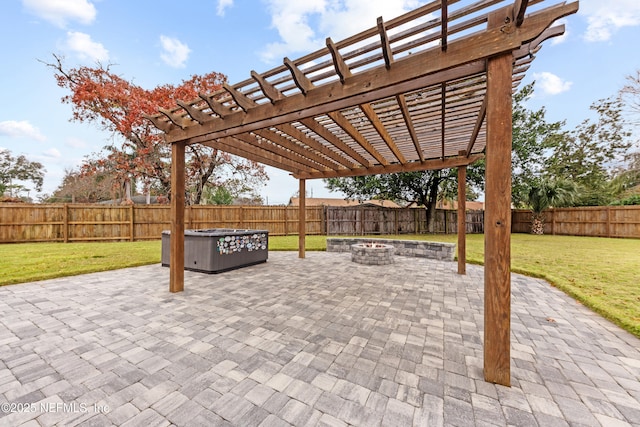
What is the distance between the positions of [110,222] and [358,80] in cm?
1241

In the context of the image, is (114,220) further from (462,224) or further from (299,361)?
(462,224)

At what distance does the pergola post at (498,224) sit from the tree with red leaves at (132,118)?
9544 mm

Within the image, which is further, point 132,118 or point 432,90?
point 132,118

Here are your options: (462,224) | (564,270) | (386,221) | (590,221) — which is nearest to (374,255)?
(462,224)

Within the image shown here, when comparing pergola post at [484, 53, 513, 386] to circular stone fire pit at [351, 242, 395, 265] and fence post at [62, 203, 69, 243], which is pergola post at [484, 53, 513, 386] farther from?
fence post at [62, 203, 69, 243]

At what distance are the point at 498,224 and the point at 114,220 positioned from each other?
524 inches

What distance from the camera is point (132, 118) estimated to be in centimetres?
1023

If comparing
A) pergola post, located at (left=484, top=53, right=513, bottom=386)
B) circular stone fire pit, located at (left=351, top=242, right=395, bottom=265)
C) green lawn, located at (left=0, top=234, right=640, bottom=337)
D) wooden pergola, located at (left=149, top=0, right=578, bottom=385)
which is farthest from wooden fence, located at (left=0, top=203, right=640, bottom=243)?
pergola post, located at (left=484, top=53, right=513, bottom=386)

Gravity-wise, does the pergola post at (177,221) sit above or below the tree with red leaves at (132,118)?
below

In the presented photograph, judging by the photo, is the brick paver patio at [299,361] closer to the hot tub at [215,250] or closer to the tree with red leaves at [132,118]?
the hot tub at [215,250]

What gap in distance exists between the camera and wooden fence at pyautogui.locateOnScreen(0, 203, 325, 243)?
9.33 meters

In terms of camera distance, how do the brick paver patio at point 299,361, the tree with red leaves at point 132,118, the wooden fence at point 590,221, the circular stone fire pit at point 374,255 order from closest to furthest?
the brick paver patio at point 299,361 → the circular stone fire pit at point 374,255 → the tree with red leaves at point 132,118 → the wooden fence at point 590,221

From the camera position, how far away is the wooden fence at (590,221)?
39.6 feet

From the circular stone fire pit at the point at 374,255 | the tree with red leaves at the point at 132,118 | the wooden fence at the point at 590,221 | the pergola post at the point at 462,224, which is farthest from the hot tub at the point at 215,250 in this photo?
the wooden fence at the point at 590,221
